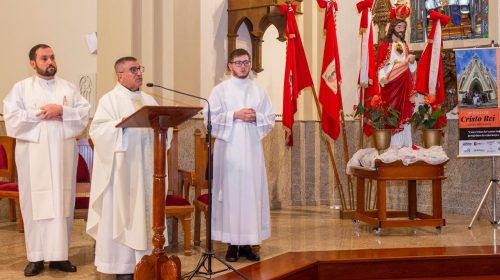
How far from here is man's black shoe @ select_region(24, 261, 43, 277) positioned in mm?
5152

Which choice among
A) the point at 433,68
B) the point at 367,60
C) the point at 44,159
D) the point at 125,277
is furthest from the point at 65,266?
the point at 433,68

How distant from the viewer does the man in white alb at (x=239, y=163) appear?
5656 millimetres

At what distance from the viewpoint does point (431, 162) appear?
682cm

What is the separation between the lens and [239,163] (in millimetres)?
5723

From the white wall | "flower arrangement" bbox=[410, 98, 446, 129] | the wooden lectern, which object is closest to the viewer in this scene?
the wooden lectern

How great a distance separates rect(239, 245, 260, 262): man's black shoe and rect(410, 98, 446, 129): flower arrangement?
2533 millimetres

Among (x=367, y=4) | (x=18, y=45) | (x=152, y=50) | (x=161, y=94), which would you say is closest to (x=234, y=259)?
(x=161, y=94)

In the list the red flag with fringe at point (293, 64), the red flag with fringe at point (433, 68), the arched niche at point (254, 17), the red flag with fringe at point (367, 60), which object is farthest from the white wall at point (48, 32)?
the red flag with fringe at point (433, 68)

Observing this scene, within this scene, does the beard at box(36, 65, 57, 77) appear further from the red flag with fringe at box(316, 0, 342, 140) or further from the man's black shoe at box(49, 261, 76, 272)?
the red flag with fringe at box(316, 0, 342, 140)

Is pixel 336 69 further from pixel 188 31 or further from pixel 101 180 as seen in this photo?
pixel 101 180

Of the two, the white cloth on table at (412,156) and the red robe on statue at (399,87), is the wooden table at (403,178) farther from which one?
the red robe on statue at (399,87)

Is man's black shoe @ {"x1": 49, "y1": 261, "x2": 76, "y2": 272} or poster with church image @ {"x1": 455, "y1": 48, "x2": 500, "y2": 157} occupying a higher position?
poster with church image @ {"x1": 455, "y1": 48, "x2": 500, "y2": 157}

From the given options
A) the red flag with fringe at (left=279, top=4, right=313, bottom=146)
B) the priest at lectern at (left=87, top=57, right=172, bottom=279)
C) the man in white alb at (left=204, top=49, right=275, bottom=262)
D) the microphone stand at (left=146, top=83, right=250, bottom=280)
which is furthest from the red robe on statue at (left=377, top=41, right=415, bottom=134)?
the priest at lectern at (left=87, top=57, right=172, bottom=279)

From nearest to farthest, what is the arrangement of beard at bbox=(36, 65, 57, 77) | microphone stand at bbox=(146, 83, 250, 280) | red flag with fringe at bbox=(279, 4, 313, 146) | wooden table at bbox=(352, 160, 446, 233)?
microphone stand at bbox=(146, 83, 250, 280) < beard at bbox=(36, 65, 57, 77) < wooden table at bbox=(352, 160, 446, 233) < red flag with fringe at bbox=(279, 4, 313, 146)
